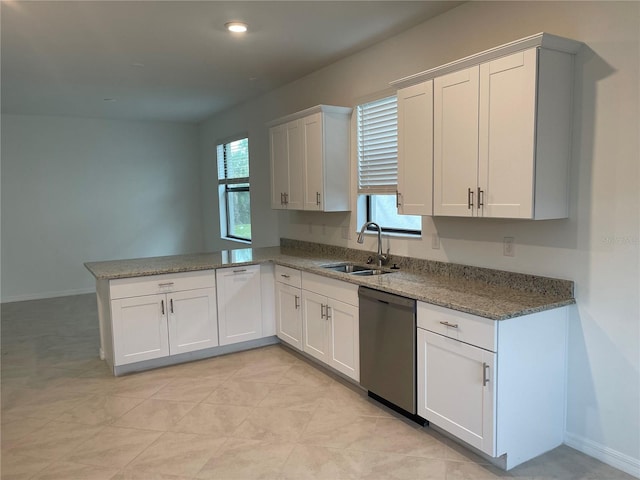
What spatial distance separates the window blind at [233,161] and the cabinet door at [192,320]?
2.75 meters

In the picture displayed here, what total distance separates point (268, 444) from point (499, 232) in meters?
1.90

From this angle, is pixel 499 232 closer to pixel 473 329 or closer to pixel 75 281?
pixel 473 329

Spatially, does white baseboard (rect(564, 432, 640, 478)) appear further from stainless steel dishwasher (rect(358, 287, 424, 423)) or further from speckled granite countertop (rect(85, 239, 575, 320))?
stainless steel dishwasher (rect(358, 287, 424, 423))

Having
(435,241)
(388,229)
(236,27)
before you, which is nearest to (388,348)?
(435,241)

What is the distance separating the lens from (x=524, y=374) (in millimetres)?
2355

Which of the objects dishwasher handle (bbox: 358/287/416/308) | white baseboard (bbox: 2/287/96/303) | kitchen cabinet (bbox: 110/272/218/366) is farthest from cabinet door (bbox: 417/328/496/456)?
white baseboard (bbox: 2/287/96/303)

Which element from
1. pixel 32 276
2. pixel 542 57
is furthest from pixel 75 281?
pixel 542 57

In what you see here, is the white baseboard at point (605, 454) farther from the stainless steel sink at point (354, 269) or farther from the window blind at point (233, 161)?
the window blind at point (233, 161)

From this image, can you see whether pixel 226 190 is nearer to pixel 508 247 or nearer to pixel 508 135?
pixel 508 247

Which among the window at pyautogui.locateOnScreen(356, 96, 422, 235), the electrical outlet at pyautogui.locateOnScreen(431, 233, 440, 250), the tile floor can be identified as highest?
the window at pyautogui.locateOnScreen(356, 96, 422, 235)

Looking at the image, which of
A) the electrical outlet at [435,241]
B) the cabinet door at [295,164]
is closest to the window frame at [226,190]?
the cabinet door at [295,164]

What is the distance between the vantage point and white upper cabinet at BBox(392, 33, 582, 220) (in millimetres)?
2336

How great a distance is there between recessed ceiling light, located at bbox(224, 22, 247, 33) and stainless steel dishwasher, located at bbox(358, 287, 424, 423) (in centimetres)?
204

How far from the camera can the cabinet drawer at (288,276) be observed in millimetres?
3975
